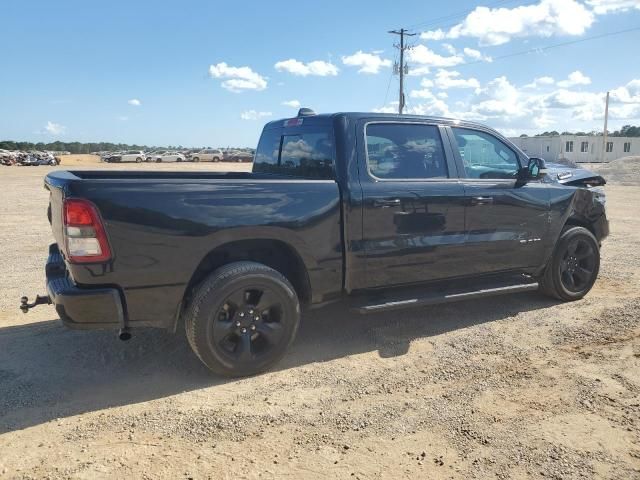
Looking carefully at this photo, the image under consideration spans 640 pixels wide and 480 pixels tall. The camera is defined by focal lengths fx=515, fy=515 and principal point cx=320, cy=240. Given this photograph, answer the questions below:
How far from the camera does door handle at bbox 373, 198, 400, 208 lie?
162 inches

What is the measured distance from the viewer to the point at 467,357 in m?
4.17

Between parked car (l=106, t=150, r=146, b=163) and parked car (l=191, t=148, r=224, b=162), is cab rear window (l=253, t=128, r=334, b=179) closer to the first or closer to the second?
parked car (l=106, t=150, r=146, b=163)

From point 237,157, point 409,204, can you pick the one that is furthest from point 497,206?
point 237,157

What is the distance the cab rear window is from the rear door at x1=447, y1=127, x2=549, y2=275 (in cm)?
127

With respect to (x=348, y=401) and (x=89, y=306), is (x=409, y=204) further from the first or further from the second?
(x=89, y=306)

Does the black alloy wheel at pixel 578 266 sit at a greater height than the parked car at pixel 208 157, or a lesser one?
lesser

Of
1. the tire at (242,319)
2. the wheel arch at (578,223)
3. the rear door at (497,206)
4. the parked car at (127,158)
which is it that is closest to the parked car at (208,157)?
the parked car at (127,158)

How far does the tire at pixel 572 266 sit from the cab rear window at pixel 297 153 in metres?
2.79

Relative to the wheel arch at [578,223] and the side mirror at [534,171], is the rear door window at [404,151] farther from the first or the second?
the wheel arch at [578,223]

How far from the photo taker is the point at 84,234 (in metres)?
3.18

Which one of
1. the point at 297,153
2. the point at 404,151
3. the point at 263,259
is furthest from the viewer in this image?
the point at 297,153

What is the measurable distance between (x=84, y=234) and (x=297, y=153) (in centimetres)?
212

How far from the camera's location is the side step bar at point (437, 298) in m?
4.16

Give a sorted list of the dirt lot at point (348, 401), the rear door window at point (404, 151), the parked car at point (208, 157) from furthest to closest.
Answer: the parked car at point (208, 157), the rear door window at point (404, 151), the dirt lot at point (348, 401)
